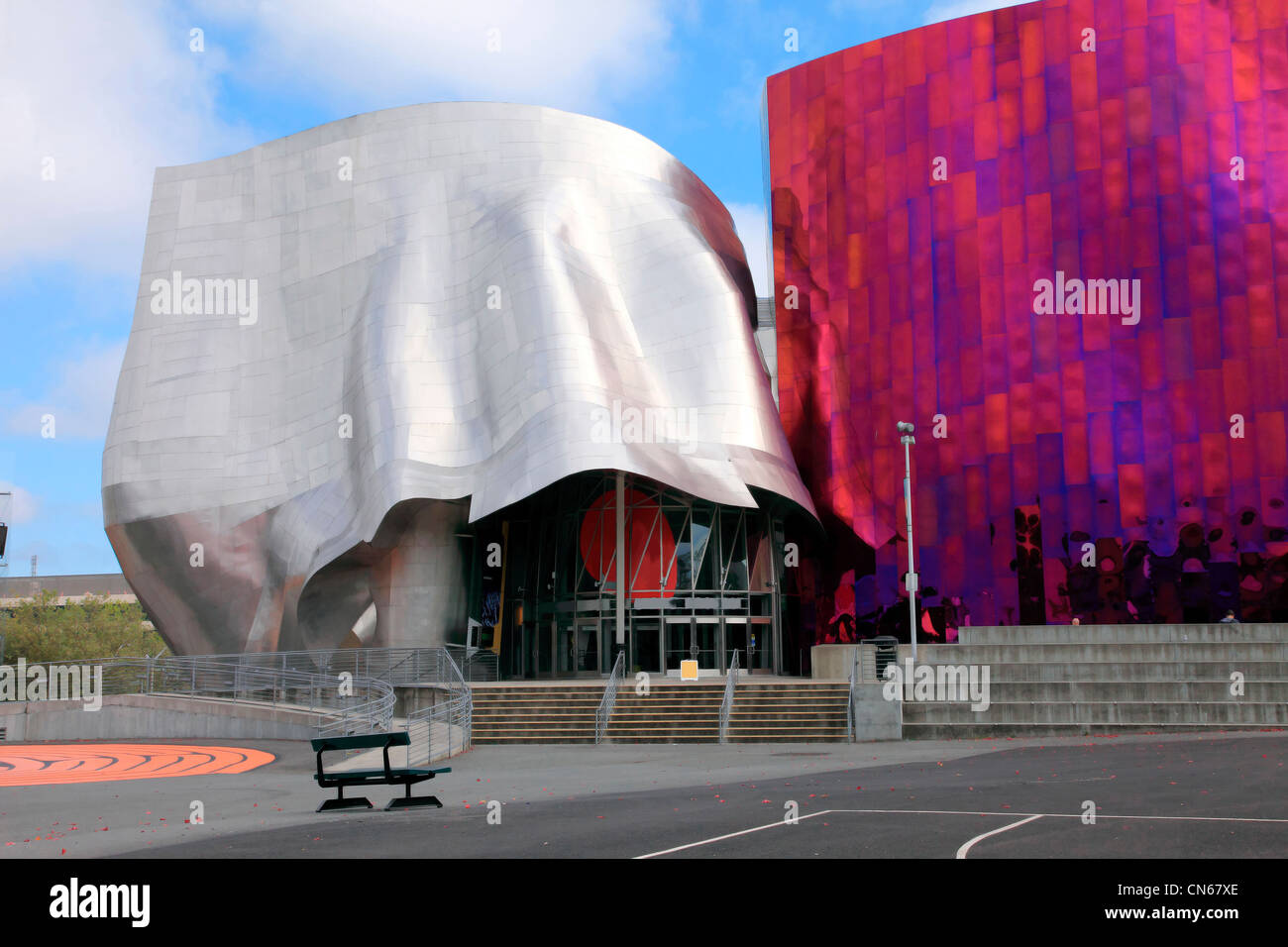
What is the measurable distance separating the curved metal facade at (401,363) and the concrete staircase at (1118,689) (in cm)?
1109

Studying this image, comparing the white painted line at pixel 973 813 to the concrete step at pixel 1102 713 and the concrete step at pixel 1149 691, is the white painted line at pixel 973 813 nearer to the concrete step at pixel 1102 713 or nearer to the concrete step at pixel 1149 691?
the concrete step at pixel 1102 713

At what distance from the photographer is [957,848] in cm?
885

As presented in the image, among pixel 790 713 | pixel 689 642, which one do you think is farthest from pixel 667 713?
pixel 689 642

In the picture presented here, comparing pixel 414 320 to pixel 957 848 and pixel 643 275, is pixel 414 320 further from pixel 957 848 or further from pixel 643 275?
pixel 957 848

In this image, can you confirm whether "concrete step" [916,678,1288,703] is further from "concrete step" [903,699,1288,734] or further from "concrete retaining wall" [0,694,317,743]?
"concrete retaining wall" [0,694,317,743]

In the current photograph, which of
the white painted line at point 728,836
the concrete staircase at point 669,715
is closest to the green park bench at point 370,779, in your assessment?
the white painted line at point 728,836

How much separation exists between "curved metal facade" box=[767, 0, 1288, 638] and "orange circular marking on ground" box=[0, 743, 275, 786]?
857 inches

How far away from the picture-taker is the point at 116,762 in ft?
73.9

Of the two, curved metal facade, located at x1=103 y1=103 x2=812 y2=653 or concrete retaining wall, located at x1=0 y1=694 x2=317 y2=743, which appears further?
curved metal facade, located at x1=103 y1=103 x2=812 y2=653

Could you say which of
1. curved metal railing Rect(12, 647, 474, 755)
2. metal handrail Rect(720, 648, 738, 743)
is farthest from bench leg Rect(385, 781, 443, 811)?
metal handrail Rect(720, 648, 738, 743)

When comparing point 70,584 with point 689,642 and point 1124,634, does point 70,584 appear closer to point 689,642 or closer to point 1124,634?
point 689,642

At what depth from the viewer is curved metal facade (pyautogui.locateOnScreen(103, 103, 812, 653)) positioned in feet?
121
